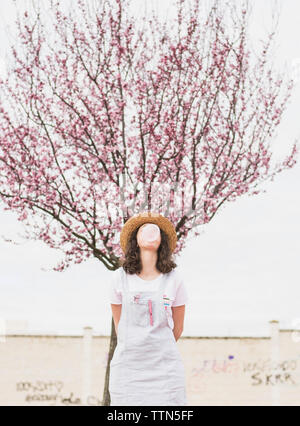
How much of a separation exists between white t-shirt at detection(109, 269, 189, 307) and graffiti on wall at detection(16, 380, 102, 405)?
16791 mm

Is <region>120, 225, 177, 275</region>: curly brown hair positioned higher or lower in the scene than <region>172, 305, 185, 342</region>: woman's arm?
higher

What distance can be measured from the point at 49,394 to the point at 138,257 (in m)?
17.1

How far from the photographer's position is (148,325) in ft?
15.2

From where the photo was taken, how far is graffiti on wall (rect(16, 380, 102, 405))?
2047 centimetres

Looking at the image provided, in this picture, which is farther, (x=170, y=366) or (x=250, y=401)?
(x=250, y=401)

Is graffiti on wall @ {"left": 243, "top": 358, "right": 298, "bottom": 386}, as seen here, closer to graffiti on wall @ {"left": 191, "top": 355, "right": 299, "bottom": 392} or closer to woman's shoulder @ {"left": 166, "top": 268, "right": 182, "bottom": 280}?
graffiti on wall @ {"left": 191, "top": 355, "right": 299, "bottom": 392}

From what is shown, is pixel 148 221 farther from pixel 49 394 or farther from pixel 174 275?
pixel 49 394

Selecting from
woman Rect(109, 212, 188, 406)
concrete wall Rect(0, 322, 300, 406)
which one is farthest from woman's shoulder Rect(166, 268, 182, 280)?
concrete wall Rect(0, 322, 300, 406)

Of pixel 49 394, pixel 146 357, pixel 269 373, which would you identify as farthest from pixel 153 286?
pixel 269 373
